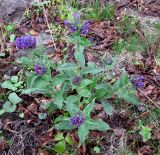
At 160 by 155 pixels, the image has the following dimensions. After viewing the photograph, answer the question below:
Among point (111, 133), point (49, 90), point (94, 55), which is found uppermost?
point (49, 90)

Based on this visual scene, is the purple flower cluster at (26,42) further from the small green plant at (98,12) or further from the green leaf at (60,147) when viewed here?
the small green plant at (98,12)

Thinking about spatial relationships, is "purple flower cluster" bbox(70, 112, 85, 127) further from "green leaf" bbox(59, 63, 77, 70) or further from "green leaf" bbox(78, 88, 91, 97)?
"green leaf" bbox(59, 63, 77, 70)

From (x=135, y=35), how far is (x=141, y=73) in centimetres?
46

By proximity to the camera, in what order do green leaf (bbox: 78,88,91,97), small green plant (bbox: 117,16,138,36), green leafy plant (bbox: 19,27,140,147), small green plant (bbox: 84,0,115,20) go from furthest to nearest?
small green plant (bbox: 84,0,115,20)
small green plant (bbox: 117,16,138,36)
green leaf (bbox: 78,88,91,97)
green leafy plant (bbox: 19,27,140,147)

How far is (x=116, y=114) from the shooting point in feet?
9.87

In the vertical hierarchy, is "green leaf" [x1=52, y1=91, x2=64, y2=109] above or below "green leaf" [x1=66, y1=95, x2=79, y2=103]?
above

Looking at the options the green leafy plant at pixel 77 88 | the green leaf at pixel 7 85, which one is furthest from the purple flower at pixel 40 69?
the green leaf at pixel 7 85

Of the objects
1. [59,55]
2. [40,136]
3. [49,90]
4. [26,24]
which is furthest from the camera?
[26,24]

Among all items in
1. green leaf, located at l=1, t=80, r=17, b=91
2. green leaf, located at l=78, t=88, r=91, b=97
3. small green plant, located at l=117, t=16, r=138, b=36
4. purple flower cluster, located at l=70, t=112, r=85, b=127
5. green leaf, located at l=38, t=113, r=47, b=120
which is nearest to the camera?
purple flower cluster, located at l=70, t=112, r=85, b=127

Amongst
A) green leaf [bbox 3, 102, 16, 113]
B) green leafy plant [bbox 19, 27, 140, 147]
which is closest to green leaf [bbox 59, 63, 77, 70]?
green leafy plant [bbox 19, 27, 140, 147]

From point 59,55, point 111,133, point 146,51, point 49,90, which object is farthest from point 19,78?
point 146,51

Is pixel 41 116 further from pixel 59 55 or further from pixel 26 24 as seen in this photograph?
pixel 26 24

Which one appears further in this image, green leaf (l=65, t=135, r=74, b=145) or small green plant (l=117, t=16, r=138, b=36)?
small green plant (l=117, t=16, r=138, b=36)

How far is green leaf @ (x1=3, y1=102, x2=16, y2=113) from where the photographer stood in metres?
2.98
